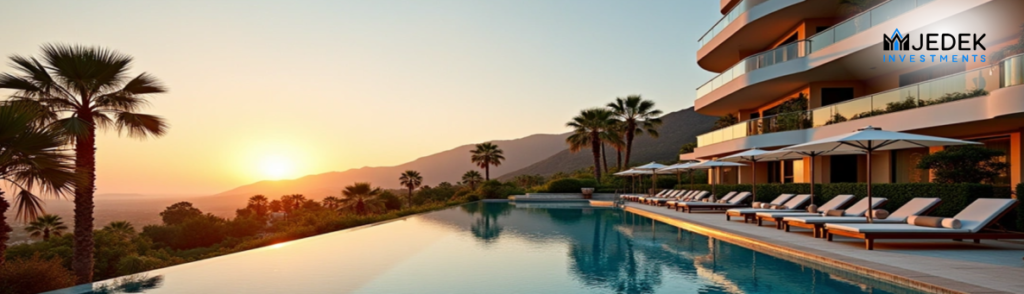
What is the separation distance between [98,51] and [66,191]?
13.1 feet

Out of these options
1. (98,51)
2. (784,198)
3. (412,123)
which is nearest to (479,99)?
(412,123)

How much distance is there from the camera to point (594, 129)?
139ft

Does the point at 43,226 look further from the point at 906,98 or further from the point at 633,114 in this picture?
the point at 906,98

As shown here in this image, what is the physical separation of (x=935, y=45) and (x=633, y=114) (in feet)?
84.6

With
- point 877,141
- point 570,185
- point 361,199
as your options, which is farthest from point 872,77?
point 361,199

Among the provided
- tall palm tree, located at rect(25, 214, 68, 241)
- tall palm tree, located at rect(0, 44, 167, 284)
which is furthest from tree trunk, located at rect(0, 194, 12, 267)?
tall palm tree, located at rect(25, 214, 68, 241)

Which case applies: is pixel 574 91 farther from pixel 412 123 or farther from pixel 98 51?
pixel 98 51

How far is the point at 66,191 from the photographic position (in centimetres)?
784

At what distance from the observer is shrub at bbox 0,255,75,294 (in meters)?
7.38

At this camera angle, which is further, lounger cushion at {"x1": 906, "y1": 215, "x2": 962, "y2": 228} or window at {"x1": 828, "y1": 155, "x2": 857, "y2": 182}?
window at {"x1": 828, "y1": 155, "x2": 857, "y2": 182}

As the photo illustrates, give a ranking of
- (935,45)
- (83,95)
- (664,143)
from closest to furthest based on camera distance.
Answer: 1. (83,95)
2. (935,45)
3. (664,143)

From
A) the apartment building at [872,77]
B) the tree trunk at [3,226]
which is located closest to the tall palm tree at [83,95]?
the tree trunk at [3,226]

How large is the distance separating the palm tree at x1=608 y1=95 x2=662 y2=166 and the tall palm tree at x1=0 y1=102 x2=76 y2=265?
36.3m

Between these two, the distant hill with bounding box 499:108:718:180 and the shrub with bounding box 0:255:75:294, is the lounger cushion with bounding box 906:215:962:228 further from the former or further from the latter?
the distant hill with bounding box 499:108:718:180
